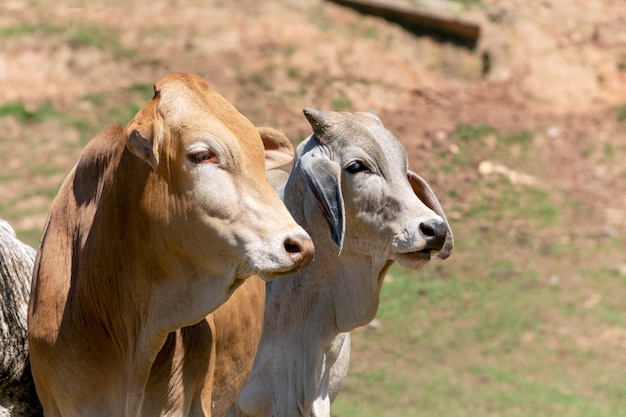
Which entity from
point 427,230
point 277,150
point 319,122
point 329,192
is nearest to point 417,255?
point 427,230

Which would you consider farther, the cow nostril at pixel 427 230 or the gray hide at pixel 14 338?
the cow nostril at pixel 427 230

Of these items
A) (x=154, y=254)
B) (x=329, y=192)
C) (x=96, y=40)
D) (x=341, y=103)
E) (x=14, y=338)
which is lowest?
(x=341, y=103)

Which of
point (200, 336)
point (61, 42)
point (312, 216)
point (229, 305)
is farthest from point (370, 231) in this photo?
point (61, 42)

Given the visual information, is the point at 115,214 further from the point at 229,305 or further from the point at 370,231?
the point at 370,231

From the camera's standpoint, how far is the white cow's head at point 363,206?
5.27 metres

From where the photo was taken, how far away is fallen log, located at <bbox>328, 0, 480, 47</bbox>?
15969mm

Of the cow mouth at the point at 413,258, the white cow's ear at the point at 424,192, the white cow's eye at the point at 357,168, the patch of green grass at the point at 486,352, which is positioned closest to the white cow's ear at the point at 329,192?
the white cow's eye at the point at 357,168

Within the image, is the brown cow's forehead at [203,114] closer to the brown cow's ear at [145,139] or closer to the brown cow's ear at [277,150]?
the brown cow's ear at [145,139]

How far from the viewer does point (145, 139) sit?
3.90m

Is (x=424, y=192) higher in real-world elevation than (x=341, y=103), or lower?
higher

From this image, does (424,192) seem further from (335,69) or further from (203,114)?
(335,69)

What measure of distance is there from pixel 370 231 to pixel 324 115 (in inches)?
23.0

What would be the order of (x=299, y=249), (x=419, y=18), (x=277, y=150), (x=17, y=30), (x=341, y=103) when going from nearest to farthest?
(x=299, y=249) → (x=277, y=150) → (x=341, y=103) → (x=17, y=30) → (x=419, y=18)

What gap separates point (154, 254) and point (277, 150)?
2.76 ft
